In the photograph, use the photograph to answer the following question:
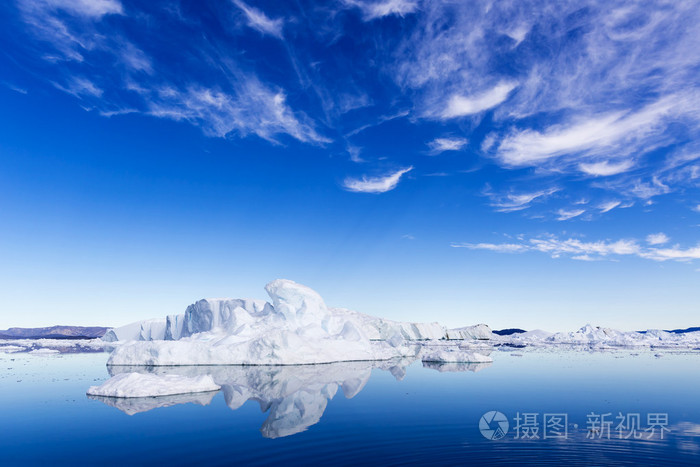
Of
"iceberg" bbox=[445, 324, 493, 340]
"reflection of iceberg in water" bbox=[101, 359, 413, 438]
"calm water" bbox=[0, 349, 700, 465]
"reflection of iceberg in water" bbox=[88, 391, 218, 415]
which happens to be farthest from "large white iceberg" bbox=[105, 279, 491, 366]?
"iceberg" bbox=[445, 324, 493, 340]

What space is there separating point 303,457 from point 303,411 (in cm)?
490

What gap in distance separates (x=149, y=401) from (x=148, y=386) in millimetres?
1052

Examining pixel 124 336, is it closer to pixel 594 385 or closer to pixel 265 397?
pixel 265 397

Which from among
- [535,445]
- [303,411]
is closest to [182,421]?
[303,411]

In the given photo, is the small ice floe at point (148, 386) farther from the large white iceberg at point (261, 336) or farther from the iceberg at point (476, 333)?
the iceberg at point (476, 333)

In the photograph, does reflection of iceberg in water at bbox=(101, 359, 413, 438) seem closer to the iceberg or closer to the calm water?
the calm water

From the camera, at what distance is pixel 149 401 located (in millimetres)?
15367

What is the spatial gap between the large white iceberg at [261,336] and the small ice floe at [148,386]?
40.8 ft

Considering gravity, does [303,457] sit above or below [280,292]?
below

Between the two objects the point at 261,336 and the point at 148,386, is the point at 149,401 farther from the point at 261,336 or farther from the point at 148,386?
the point at 261,336

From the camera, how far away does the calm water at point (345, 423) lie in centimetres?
919

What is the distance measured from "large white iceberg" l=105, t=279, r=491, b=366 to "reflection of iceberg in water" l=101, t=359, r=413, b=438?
4.13 metres

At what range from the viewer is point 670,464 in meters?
8.67

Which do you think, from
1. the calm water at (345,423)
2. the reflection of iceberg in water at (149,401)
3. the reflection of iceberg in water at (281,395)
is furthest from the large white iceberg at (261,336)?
the reflection of iceberg in water at (149,401)
